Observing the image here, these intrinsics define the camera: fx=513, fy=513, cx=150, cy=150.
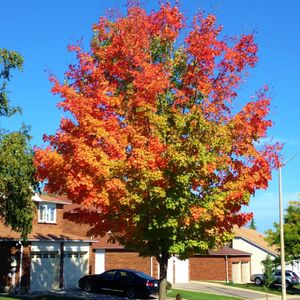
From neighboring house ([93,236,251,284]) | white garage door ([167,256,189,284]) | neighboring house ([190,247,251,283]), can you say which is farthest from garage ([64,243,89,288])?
neighboring house ([190,247,251,283])

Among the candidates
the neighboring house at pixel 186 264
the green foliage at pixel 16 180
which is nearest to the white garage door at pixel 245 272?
the neighboring house at pixel 186 264

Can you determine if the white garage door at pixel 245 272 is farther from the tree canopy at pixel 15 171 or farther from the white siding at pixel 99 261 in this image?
the tree canopy at pixel 15 171

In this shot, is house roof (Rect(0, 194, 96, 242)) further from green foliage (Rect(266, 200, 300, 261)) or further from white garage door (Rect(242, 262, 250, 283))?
white garage door (Rect(242, 262, 250, 283))

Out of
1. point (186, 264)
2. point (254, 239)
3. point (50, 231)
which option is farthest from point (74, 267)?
point (254, 239)

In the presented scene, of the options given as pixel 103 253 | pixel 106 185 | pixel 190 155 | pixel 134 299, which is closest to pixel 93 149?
pixel 106 185

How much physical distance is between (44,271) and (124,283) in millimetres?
5291

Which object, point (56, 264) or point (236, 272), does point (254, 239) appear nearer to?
point (236, 272)

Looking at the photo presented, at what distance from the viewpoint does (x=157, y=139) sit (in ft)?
52.1

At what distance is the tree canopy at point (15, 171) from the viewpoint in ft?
62.8

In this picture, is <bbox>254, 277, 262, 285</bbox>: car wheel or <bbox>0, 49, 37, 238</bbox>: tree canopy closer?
<bbox>0, 49, 37, 238</bbox>: tree canopy

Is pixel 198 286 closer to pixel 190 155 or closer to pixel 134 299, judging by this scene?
pixel 134 299

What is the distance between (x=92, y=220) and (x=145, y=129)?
157 inches

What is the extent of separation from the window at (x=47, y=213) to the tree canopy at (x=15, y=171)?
39.8 feet

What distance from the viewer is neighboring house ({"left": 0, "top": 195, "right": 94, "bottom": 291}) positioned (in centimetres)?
2992
